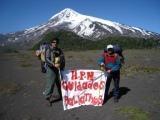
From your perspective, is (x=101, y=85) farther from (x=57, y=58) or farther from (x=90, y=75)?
(x=57, y=58)

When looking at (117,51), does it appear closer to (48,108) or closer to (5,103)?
(48,108)

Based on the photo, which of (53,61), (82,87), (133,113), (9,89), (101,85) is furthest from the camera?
(9,89)

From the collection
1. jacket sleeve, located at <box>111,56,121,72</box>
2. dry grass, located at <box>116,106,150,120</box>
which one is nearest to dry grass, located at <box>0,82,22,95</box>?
jacket sleeve, located at <box>111,56,121,72</box>

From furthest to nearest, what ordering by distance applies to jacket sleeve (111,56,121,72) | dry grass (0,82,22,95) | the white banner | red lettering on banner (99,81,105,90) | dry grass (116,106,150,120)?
→ dry grass (0,82,22,95)
red lettering on banner (99,81,105,90)
jacket sleeve (111,56,121,72)
the white banner
dry grass (116,106,150,120)

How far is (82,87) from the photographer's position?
37.6 feet

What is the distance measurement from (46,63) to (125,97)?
3.12m

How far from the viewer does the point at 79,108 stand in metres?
11.2

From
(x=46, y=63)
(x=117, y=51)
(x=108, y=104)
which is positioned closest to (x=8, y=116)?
(x=46, y=63)

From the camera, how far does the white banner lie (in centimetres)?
1128

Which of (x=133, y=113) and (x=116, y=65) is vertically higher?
(x=116, y=65)

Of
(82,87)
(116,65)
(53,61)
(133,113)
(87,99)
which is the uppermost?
(53,61)

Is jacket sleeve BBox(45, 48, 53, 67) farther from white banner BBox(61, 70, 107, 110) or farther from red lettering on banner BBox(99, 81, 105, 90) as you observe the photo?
red lettering on banner BBox(99, 81, 105, 90)

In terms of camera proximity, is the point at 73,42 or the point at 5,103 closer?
the point at 5,103

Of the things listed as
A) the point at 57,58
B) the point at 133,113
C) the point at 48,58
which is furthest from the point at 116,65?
the point at 48,58
